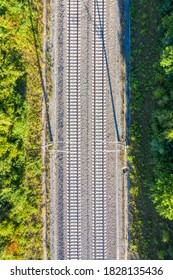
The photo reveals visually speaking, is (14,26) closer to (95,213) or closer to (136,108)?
(136,108)

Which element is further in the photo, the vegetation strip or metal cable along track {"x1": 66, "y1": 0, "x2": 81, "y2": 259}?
metal cable along track {"x1": 66, "y1": 0, "x2": 81, "y2": 259}

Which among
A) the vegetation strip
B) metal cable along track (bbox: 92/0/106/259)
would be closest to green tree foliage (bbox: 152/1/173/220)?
the vegetation strip

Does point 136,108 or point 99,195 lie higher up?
point 136,108

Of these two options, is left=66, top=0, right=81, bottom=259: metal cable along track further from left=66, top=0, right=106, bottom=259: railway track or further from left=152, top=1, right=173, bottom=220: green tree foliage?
left=152, top=1, right=173, bottom=220: green tree foliage

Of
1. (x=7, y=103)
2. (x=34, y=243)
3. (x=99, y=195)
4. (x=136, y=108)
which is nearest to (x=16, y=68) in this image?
(x=7, y=103)

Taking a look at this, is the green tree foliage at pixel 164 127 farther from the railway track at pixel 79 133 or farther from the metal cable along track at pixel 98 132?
the railway track at pixel 79 133

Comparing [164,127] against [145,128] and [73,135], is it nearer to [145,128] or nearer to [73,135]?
[145,128]
